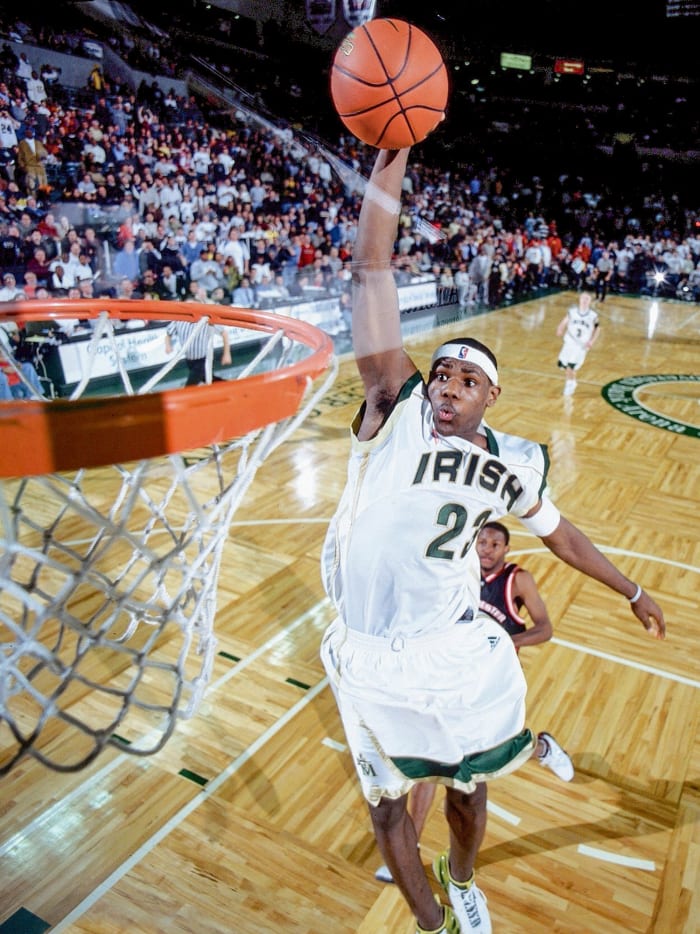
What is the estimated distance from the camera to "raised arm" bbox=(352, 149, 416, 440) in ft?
6.07

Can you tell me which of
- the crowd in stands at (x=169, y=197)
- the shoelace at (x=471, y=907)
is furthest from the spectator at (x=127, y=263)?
the shoelace at (x=471, y=907)

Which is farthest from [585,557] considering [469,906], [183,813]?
[183,813]

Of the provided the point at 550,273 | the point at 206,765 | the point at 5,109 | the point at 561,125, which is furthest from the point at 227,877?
the point at 561,125

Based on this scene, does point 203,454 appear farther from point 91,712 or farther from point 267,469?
point 91,712

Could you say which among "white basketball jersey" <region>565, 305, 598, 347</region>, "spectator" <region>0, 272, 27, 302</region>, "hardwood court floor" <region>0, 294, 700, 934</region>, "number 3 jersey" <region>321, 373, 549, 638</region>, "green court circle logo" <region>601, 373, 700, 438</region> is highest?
"spectator" <region>0, 272, 27, 302</region>

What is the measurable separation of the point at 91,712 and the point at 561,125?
19.0 meters

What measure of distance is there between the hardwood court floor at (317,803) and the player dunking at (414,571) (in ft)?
1.55

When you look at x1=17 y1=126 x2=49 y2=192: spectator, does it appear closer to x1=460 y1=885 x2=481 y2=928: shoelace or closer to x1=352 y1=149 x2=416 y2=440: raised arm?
x1=352 y1=149 x2=416 y2=440: raised arm

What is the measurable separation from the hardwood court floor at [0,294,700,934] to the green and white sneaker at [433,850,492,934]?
3.8 inches

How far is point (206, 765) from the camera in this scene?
9.36ft

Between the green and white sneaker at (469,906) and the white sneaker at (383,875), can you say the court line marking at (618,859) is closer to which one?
the green and white sneaker at (469,906)

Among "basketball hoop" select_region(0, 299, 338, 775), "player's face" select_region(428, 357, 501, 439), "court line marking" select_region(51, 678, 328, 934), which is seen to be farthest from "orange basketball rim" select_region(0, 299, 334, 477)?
"court line marking" select_region(51, 678, 328, 934)

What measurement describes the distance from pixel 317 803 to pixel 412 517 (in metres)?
1.40

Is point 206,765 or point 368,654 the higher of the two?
point 368,654
